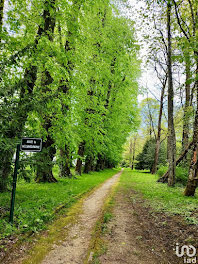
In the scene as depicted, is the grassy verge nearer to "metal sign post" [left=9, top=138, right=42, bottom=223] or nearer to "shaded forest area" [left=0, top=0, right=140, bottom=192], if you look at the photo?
"metal sign post" [left=9, top=138, right=42, bottom=223]

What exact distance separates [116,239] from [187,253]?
1.45 m

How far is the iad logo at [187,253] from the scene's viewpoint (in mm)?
3145

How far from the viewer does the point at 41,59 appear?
5.68 metres

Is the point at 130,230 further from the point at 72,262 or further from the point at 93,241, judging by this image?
the point at 72,262

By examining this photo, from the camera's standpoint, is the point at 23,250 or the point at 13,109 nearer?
the point at 23,250

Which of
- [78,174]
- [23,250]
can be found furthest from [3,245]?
[78,174]

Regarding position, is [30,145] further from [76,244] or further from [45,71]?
[45,71]

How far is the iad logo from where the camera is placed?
3.14m

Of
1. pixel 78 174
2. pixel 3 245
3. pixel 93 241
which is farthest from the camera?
pixel 78 174

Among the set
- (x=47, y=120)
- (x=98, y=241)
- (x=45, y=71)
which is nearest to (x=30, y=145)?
(x=98, y=241)

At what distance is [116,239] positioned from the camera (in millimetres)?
3975

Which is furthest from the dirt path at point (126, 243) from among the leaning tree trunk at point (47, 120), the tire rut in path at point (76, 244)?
the leaning tree trunk at point (47, 120)

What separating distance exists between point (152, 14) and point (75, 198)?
11.8 meters

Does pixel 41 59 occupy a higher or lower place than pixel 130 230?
higher
